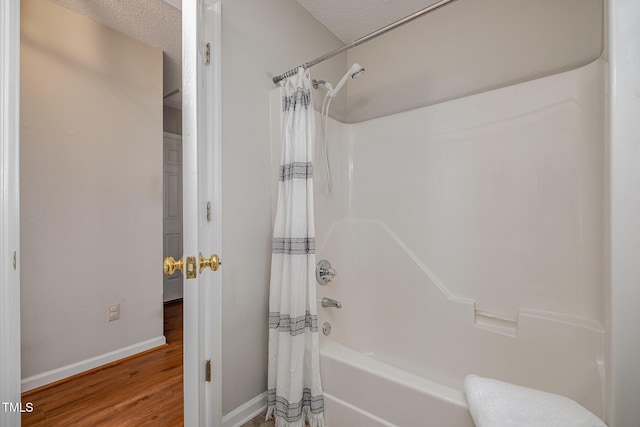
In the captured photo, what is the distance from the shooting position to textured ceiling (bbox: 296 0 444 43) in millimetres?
1881

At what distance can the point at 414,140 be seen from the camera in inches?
72.8

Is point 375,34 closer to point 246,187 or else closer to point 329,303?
point 246,187

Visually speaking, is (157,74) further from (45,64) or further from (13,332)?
(13,332)

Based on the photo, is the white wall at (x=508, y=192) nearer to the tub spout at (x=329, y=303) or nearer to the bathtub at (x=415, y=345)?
the bathtub at (x=415, y=345)

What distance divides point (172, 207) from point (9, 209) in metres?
2.54

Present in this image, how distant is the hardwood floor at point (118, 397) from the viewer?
1.52 m

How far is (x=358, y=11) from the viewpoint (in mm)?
1957

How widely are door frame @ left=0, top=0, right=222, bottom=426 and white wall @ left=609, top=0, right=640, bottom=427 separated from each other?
110 centimetres

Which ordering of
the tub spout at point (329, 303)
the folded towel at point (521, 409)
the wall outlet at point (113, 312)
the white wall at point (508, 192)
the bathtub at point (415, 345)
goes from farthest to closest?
the wall outlet at point (113, 312) < the tub spout at point (329, 303) < the white wall at point (508, 192) < the bathtub at point (415, 345) < the folded towel at point (521, 409)

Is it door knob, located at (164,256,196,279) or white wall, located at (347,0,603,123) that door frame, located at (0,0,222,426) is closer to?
door knob, located at (164,256,196,279)

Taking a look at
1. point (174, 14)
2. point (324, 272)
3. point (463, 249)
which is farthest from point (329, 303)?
point (174, 14)

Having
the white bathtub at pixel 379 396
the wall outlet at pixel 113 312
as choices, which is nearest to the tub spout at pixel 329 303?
the white bathtub at pixel 379 396

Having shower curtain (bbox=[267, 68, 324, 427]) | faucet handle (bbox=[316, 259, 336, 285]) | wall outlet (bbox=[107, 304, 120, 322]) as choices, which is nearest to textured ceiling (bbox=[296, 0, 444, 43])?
shower curtain (bbox=[267, 68, 324, 427])

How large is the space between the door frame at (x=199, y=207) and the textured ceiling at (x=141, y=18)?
0.93 meters
